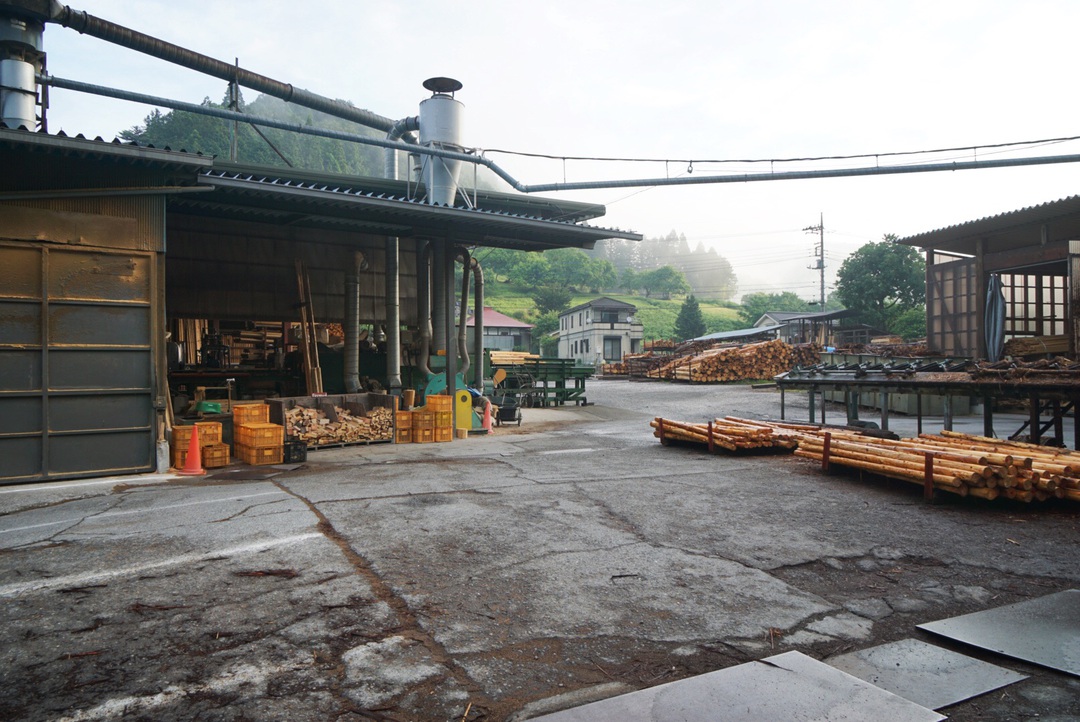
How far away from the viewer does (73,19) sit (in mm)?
18578

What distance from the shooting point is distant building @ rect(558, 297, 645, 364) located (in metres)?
60.5

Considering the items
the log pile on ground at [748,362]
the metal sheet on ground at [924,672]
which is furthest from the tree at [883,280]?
the metal sheet on ground at [924,672]

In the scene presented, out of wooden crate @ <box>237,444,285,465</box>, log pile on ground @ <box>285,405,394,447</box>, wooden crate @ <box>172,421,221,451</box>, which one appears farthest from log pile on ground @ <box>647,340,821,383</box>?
wooden crate @ <box>172,421,221,451</box>

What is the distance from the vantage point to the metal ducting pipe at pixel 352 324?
16375mm

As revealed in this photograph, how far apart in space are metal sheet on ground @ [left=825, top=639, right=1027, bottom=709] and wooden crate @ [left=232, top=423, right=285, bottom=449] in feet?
31.6

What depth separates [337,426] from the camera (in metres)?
Answer: 13.1

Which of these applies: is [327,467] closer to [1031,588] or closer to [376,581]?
[376,581]

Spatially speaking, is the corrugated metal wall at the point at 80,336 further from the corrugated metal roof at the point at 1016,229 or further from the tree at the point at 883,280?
the tree at the point at 883,280

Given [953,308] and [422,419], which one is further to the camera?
[953,308]

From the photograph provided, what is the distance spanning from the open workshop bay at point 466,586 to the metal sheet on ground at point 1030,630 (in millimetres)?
127

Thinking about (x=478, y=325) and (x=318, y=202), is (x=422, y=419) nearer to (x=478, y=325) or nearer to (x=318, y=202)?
(x=318, y=202)

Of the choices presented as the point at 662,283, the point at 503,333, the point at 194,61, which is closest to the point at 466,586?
the point at 194,61

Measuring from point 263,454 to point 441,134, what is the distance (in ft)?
35.9

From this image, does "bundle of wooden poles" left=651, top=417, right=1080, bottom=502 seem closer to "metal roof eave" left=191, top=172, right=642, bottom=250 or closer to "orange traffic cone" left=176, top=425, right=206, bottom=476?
"metal roof eave" left=191, top=172, right=642, bottom=250
